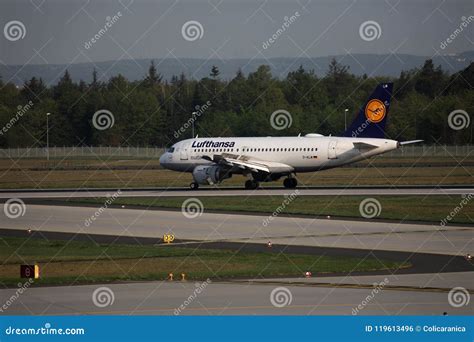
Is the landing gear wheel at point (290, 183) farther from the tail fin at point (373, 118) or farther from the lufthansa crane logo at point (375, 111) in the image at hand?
the lufthansa crane logo at point (375, 111)

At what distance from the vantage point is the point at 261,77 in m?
133

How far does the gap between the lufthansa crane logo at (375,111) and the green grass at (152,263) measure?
35.6 meters

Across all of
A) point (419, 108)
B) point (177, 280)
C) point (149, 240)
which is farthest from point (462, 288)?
point (419, 108)

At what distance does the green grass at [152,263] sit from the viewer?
1105 inches

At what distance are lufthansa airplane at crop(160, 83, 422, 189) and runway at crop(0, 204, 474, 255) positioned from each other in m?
18.5

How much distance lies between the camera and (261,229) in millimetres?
40219

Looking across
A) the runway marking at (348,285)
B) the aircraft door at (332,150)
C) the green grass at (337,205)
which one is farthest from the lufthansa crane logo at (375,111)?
the runway marking at (348,285)

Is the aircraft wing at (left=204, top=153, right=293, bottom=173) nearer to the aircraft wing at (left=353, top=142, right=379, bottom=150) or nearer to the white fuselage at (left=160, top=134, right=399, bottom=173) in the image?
the white fuselage at (left=160, top=134, right=399, bottom=173)

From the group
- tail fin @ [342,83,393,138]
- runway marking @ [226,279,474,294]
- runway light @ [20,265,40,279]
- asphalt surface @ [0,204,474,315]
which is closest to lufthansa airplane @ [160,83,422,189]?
tail fin @ [342,83,393,138]

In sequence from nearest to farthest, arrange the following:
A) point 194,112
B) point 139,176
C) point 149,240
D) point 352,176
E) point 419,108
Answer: point 149,240
point 352,176
point 139,176
point 419,108
point 194,112

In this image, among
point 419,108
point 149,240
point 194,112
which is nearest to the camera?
point 149,240

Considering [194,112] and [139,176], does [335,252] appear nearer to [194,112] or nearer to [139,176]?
[139,176]

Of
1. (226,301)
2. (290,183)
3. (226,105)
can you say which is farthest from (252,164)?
(226,105)

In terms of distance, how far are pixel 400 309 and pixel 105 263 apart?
11792mm
